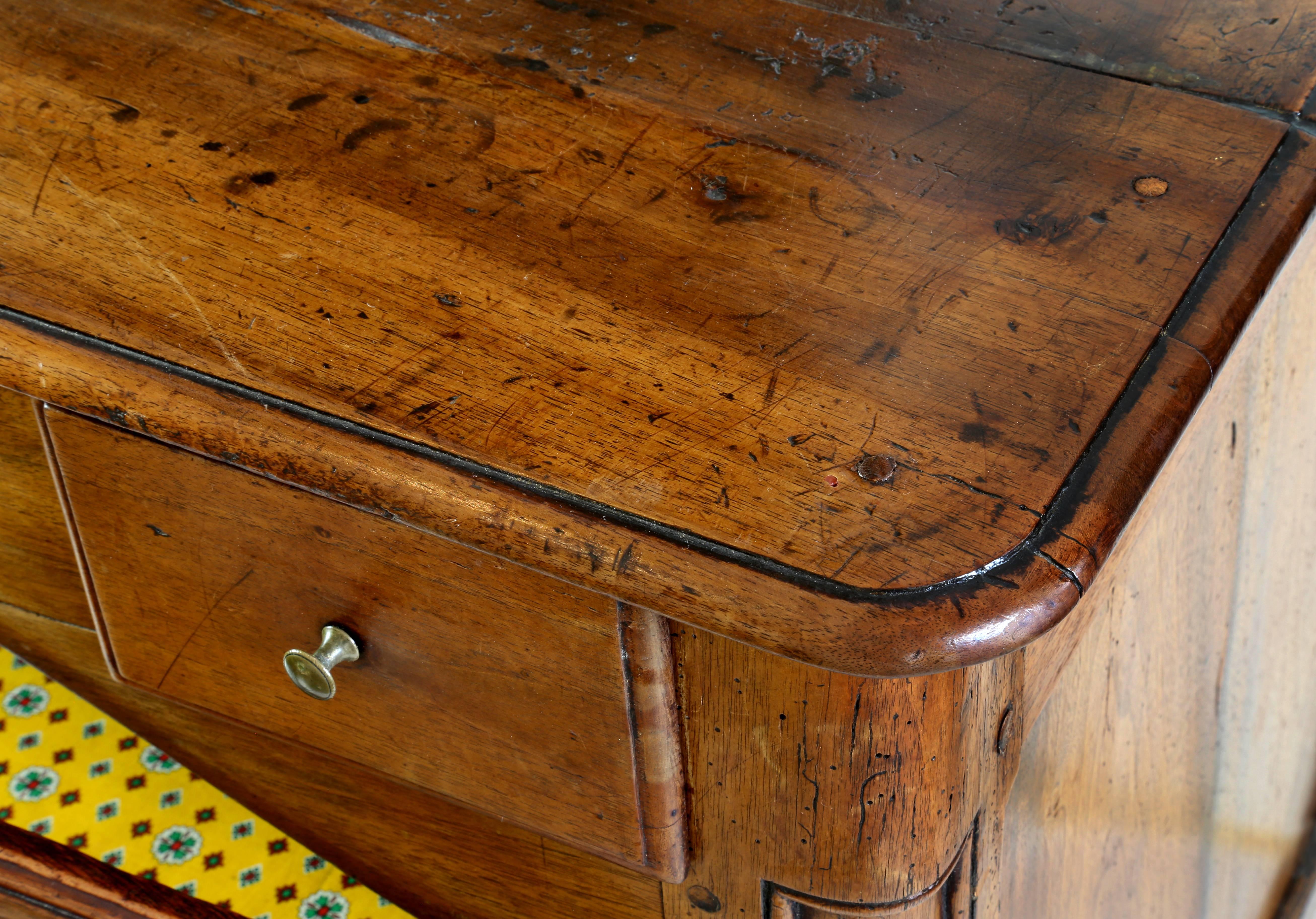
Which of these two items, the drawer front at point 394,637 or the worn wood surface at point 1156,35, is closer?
the drawer front at point 394,637

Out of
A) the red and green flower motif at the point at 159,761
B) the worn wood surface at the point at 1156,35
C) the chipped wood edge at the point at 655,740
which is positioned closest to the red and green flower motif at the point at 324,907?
the red and green flower motif at the point at 159,761

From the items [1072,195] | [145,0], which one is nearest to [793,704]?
[1072,195]

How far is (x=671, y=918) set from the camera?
2.01 ft

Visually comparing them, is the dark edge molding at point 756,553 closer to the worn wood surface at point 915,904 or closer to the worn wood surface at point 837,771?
the worn wood surface at point 837,771

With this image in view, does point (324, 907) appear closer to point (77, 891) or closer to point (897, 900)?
point (77, 891)

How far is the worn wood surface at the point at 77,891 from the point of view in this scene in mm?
607

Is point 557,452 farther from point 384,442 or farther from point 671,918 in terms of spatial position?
point 671,918

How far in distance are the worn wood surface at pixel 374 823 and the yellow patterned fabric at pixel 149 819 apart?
11mm

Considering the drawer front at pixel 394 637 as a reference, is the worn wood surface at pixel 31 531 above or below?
above

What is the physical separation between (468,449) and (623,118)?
236 mm

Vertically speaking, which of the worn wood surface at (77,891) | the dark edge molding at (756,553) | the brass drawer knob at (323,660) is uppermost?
the dark edge molding at (756,553)

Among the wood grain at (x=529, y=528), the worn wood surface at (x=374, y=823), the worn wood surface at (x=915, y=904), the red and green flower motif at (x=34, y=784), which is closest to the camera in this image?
the wood grain at (x=529, y=528)

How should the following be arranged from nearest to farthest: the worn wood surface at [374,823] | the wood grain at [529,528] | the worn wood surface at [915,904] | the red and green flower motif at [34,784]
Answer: the wood grain at [529,528] → the worn wood surface at [915,904] → the worn wood surface at [374,823] → the red and green flower motif at [34,784]

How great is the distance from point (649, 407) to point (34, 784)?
0.50 meters
